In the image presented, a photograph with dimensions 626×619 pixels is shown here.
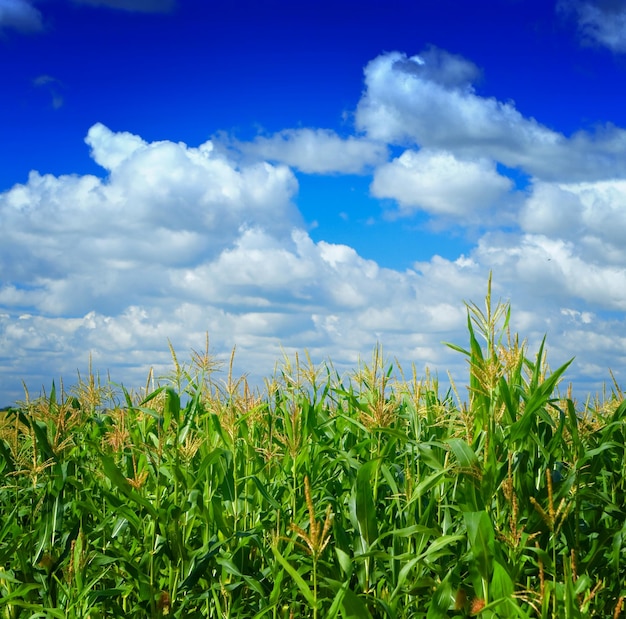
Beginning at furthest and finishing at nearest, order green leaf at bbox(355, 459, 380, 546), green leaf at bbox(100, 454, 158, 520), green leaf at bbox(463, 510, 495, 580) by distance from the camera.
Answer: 1. green leaf at bbox(100, 454, 158, 520)
2. green leaf at bbox(355, 459, 380, 546)
3. green leaf at bbox(463, 510, 495, 580)

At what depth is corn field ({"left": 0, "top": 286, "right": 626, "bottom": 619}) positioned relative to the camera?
14.1 ft

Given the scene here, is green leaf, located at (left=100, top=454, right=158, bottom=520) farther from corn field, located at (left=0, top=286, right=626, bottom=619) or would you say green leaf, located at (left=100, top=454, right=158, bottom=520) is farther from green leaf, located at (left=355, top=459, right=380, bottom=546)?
green leaf, located at (left=355, top=459, right=380, bottom=546)

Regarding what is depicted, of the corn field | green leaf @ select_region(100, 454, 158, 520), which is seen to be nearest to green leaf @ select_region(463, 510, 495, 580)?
the corn field

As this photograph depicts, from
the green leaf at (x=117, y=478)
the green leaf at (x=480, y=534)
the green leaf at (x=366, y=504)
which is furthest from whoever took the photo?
the green leaf at (x=117, y=478)

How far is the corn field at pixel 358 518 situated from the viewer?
14.1ft

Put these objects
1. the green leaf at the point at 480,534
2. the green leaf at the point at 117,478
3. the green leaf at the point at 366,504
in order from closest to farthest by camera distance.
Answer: the green leaf at the point at 480,534 → the green leaf at the point at 366,504 → the green leaf at the point at 117,478

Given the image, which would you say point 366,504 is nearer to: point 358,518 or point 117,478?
point 358,518

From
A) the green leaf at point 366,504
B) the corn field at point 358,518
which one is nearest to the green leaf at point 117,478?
the corn field at point 358,518

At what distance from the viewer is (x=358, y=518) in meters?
4.71

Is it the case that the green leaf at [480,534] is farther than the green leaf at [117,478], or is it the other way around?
the green leaf at [117,478]

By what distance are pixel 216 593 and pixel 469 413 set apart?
2.21 m

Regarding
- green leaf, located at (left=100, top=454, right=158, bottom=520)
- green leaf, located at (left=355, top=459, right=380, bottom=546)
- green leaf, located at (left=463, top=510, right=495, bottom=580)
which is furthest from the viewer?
green leaf, located at (left=100, top=454, right=158, bottom=520)

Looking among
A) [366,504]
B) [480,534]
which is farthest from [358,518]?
[480,534]

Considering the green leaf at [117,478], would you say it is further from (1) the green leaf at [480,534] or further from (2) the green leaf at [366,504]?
(1) the green leaf at [480,534]
